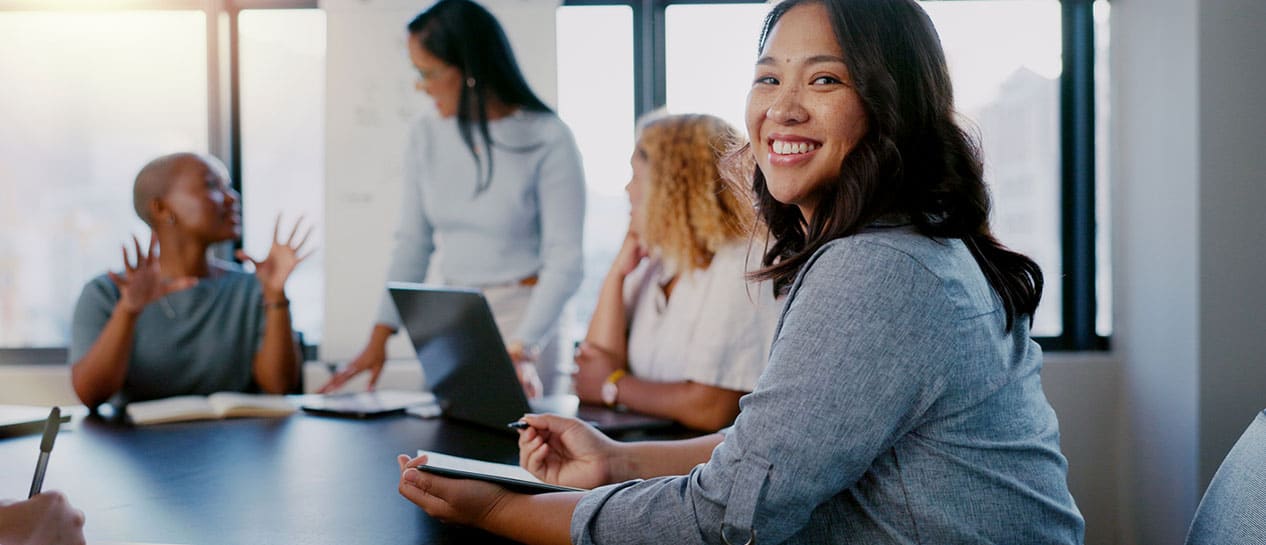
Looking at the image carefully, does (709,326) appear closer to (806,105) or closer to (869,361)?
(806,105)

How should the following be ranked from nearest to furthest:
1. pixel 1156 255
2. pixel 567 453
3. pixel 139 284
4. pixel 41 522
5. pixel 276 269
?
pixel 41 522 → pixel 567 453 → pixel 139 284 → pixel 276 269 → pixel 1156 255

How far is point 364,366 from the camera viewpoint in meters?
2.73

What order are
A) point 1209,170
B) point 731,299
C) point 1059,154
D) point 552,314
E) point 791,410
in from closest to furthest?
1. point 791,410
2. point 731,299
3. point 1209,170
4. point 552,314
5. point 1059,154

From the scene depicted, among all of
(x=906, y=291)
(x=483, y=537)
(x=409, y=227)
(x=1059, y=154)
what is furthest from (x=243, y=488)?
(x=1059, y=154)

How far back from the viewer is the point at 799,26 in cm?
103

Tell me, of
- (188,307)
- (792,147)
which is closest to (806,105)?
(792,147)

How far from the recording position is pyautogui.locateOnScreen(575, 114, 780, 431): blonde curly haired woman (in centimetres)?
185

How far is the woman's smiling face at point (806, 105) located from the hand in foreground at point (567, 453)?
44 centimetres

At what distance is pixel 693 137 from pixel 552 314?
1.09 m

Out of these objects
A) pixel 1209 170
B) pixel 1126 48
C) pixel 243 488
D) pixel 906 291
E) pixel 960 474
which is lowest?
pixel 243 488

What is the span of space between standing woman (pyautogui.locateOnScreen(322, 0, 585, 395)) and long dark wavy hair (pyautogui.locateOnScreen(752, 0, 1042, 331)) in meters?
2.17

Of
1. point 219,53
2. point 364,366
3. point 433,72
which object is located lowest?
point 364,366

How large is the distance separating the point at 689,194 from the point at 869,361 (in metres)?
1.34

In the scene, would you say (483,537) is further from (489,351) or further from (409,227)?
(409,227)
